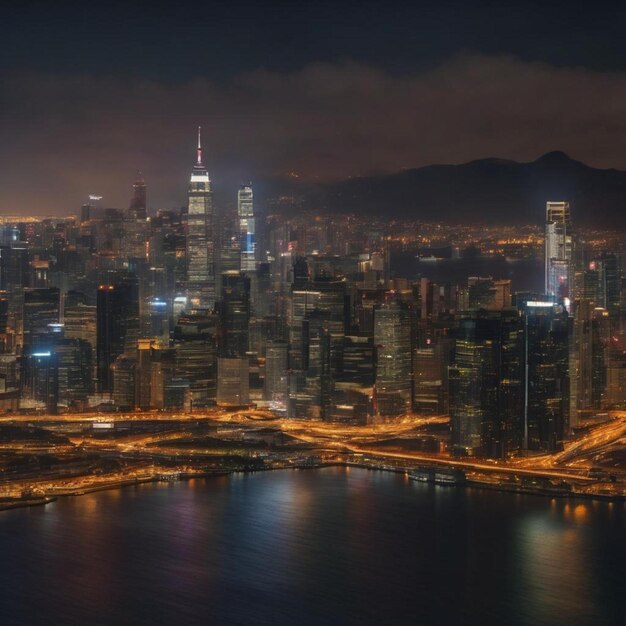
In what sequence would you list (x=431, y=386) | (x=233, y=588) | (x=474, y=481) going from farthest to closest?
(x=431, y=386) → (x=474, y=481) → (x=233, y=588)

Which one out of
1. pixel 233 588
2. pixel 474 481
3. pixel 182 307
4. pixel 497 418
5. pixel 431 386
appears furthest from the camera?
pixel 182 307

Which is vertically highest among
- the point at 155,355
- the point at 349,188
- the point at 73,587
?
the point at 349,188

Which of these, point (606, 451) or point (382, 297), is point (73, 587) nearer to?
point (606, 451)

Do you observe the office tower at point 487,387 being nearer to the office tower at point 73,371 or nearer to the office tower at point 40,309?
the office tower at point 73,371

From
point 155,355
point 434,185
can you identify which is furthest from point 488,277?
point 155,355

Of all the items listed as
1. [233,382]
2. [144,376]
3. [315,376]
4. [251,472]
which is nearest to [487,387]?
[251,472]

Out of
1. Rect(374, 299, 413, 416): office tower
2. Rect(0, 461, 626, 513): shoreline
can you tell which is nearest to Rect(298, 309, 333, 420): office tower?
Rect(374, 299, 413, 416): office tower

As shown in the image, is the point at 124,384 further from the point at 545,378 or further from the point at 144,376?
the point at 545,378
